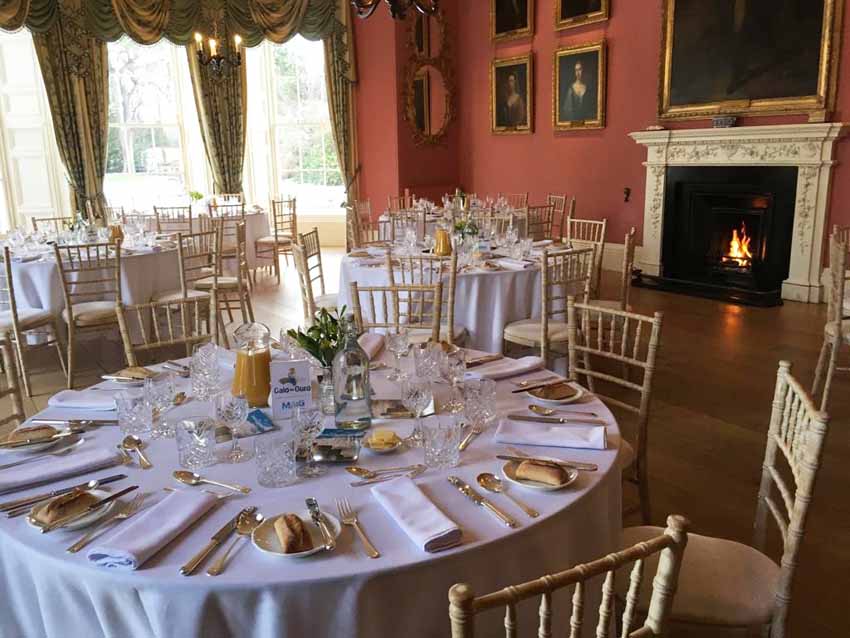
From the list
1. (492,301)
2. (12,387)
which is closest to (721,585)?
(12,387)

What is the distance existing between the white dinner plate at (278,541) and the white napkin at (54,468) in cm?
56

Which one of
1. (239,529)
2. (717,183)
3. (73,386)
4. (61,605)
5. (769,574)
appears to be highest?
(717,183)

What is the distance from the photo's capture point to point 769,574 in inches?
70.1

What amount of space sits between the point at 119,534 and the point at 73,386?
369cm

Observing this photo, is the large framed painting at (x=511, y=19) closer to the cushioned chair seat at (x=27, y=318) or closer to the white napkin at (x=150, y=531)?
the cushioned chair seat at (x=27, y=318)

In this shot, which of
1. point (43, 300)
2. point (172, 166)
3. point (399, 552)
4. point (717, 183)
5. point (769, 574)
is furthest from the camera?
point (172, 166)

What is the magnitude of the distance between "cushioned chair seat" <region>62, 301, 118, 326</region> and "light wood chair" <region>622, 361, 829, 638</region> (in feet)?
13.3

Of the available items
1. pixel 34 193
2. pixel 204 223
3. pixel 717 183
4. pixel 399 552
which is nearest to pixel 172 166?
pixel 34 193

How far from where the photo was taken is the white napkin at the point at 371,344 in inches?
103

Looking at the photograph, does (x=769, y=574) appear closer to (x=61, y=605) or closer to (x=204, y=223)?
(x=61, y=605)

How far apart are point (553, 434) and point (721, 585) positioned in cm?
54

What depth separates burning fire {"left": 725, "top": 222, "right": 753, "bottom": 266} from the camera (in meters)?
7.29

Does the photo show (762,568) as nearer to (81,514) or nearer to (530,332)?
(81,514)

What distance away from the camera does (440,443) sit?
5.60 feet
